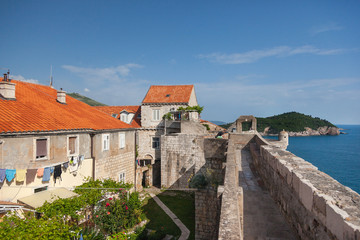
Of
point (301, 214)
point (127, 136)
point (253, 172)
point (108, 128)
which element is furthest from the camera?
point (127, 136)

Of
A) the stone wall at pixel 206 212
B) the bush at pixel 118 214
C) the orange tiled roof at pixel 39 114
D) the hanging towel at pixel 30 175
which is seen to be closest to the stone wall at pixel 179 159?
the orange tiled roof at pixel 39 114

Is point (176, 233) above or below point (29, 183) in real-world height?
below

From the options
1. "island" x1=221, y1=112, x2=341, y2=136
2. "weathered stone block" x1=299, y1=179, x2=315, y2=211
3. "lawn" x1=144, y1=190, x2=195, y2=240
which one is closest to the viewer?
"weathered stone block" x1=299, y1=179, x2=315, y2=211

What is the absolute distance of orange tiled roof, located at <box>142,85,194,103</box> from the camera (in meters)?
28.8

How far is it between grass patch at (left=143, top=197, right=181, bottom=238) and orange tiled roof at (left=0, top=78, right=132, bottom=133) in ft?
24.9

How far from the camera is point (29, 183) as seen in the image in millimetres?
10828

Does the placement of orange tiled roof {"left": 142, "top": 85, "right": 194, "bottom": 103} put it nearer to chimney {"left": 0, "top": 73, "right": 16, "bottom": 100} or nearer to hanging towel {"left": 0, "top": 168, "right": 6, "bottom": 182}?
chimney {"left": 0, "top": 73, "right": 16, "bottom": 100}

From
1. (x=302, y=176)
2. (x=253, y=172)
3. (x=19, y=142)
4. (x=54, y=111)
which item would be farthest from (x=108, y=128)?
(x=302, y=176)

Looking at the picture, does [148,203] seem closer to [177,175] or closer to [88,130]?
[177,175]

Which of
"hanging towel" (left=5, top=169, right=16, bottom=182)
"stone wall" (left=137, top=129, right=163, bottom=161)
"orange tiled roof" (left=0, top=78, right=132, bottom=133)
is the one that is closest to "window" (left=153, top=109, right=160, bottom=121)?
"stone wall" (left=137, top=129, right=163, bottom=161)

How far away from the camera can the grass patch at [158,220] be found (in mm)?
13971

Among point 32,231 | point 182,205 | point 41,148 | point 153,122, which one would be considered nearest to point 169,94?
point 153,122

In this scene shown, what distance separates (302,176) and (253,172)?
5.09 m

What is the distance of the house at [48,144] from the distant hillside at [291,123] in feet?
332
